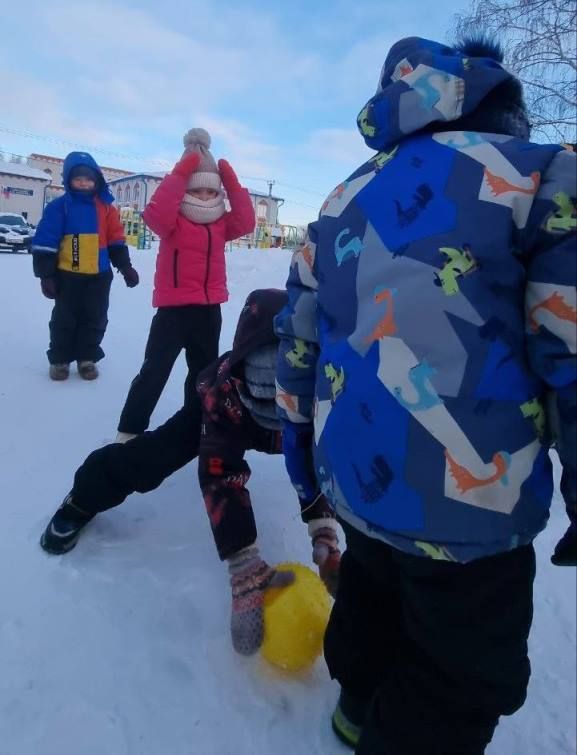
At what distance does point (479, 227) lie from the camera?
898mm

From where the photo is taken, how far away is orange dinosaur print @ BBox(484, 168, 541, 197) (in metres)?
0.87

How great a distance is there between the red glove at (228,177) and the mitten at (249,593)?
221cm

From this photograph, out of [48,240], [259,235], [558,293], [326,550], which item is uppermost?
[259,235]

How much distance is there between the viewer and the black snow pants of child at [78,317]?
392 cm

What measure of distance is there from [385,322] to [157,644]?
119 centimetres

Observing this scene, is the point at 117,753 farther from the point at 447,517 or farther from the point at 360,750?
the point at 447,517

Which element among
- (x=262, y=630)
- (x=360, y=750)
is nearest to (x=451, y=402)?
(x=360, y=750)

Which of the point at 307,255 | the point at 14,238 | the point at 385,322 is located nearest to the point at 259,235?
the point at 14,238

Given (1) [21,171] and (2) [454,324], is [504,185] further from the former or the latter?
(1) [21,171]

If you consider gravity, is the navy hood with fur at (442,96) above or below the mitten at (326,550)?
above

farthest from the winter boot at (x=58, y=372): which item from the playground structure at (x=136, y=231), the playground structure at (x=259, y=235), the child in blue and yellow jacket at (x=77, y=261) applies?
the playground structure at (x=259, y=235)

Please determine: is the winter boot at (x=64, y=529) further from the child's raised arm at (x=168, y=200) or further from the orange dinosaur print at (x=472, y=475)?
the child's raised arm at (x=168, y=200)

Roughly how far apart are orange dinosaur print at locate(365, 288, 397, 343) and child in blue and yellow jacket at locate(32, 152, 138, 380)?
10.9 ft

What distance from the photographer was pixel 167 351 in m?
2.96
